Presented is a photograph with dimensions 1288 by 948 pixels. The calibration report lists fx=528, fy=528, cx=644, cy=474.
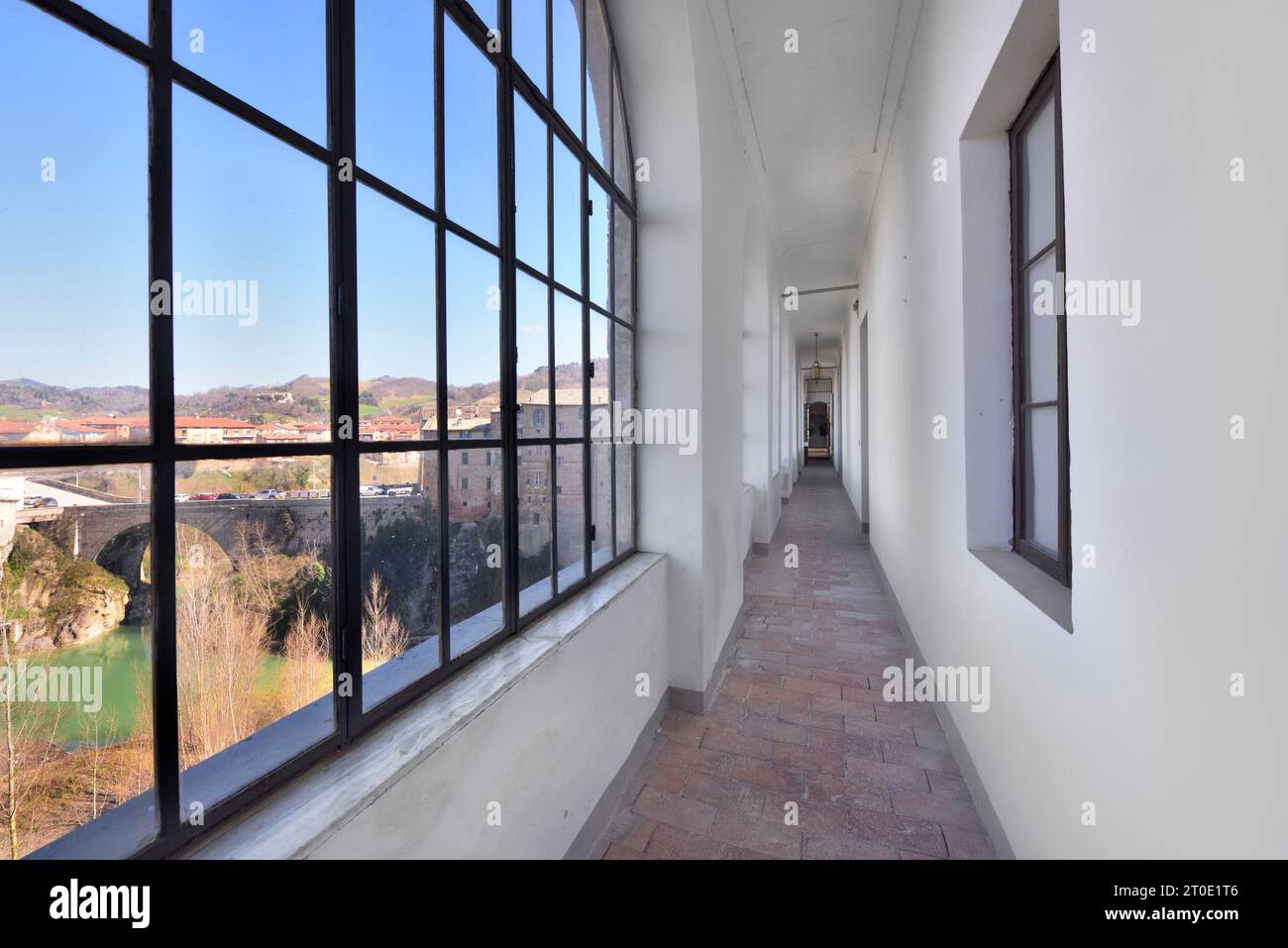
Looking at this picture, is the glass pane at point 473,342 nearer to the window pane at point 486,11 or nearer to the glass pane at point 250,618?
the glass pane at point 250,618

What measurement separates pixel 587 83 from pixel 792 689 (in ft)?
10.2

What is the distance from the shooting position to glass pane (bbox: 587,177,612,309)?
2223 mm

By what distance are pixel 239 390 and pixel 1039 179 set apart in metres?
2.40

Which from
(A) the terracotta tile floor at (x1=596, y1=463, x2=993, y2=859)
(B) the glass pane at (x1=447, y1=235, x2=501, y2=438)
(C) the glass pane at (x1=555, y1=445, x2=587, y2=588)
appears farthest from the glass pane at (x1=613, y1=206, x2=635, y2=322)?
(A) the terracotta tile floor at (x1=596, y1=463, x2=993, y2=859)

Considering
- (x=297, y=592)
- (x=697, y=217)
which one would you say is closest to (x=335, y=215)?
(x=297, y=592)

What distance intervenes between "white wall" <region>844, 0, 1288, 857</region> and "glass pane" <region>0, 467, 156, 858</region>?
152cm

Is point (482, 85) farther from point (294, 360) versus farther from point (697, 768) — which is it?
point (697, 768)

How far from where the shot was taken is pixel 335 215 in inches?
40.6

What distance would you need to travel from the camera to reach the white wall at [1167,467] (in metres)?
0.71

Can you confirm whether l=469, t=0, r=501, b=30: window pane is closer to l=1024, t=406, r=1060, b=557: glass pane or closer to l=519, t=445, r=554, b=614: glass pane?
l=519, t=445, r=554, b=614: glass pane

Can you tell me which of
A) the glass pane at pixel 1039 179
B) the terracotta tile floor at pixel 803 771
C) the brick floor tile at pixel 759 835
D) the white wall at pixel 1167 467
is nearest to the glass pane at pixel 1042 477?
the white wall at pixel 1167 467

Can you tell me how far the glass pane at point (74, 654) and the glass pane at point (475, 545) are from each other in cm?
65

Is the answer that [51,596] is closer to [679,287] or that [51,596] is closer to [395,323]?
[395,323]

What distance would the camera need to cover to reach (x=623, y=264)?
2.62m
